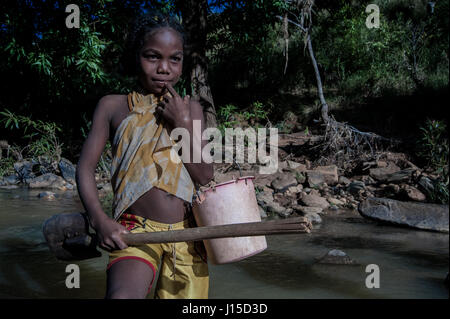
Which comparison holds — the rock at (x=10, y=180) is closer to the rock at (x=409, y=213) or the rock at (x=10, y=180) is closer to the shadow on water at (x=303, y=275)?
the shadow on water at (x=303, y=275)

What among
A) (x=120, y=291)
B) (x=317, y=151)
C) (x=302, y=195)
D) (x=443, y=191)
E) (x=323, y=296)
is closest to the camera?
(x=120, y=291)

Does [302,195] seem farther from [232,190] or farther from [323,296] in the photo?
[232,190]

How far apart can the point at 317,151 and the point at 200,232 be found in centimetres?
542

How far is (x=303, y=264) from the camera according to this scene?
286 cm

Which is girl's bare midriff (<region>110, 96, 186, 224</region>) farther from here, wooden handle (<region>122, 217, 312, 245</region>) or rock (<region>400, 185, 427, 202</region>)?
rock (<region>400, 185, 427, 202</region>)

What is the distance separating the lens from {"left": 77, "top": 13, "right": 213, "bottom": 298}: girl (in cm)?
164

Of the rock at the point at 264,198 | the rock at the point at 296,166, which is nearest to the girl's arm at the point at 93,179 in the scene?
the rock at the point at 264,198

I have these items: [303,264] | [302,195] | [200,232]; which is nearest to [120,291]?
[200,232]

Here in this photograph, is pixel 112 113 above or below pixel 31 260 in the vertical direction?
above

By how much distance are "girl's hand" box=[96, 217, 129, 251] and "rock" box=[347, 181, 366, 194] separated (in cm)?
399

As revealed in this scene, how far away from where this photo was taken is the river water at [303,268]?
2398 mm

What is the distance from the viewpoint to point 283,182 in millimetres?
5301

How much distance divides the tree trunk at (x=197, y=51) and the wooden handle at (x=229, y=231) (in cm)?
541

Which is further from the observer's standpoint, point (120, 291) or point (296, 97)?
point (296, 97)
